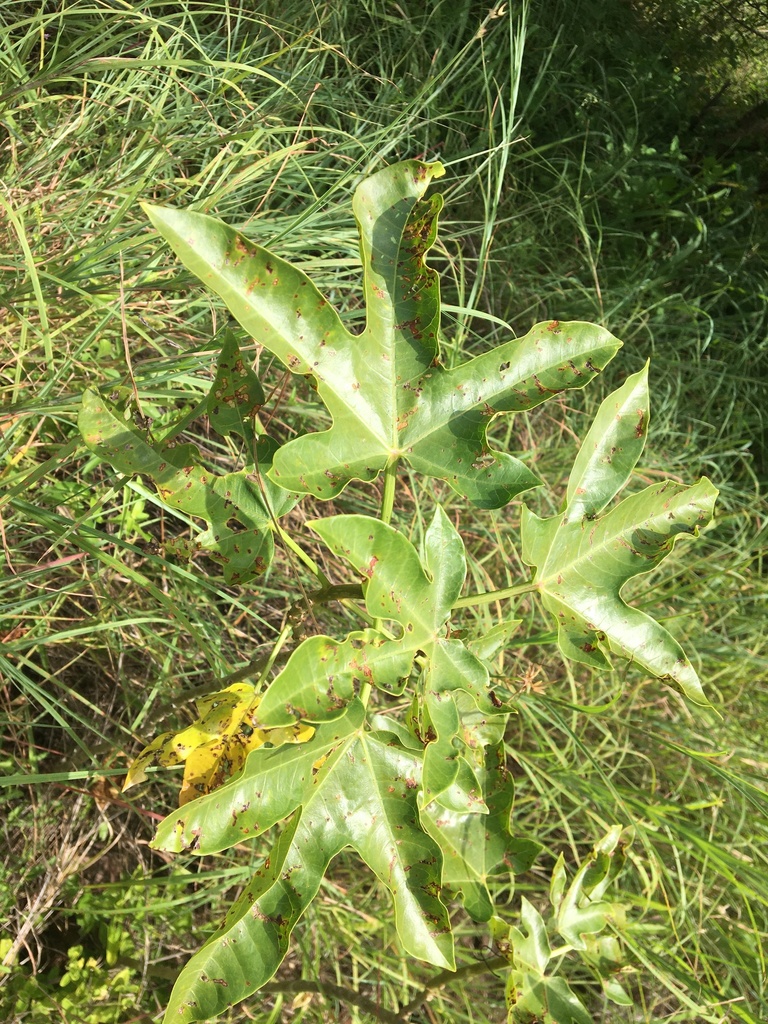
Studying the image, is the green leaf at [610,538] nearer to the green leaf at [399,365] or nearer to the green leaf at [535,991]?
the green leaf at [399,365]

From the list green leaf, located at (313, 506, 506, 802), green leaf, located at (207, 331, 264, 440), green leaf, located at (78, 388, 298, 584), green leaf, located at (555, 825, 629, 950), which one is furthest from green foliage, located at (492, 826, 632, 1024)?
green leaf, located at (207, 331, 264, 440)

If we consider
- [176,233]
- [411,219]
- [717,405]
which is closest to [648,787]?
[717,405]

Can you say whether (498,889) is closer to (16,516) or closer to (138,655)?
(138,655)

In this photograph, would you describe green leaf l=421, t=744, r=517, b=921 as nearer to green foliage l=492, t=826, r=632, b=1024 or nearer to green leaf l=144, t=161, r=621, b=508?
green foliage l=492, t=826, r=632, b=1024

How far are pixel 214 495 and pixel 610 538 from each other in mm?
482

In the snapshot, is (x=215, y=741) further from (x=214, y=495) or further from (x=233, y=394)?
(x=233, y=394)

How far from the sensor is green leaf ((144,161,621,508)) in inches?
33.4

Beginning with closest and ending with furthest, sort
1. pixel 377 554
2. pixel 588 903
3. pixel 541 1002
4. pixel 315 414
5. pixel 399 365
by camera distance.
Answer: pixel 377 554
pixel 399 365
pixel 541 1002
pixel 588 903
pixel 315 414

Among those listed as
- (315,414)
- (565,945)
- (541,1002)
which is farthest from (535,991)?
(315,414)

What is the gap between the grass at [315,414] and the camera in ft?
4.66

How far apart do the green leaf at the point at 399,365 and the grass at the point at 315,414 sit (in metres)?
0.41

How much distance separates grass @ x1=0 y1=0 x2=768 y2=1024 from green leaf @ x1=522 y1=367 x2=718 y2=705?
0.39 m

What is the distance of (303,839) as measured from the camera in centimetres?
87

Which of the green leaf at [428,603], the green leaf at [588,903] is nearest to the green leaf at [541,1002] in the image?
the green leaf at [588,903]
